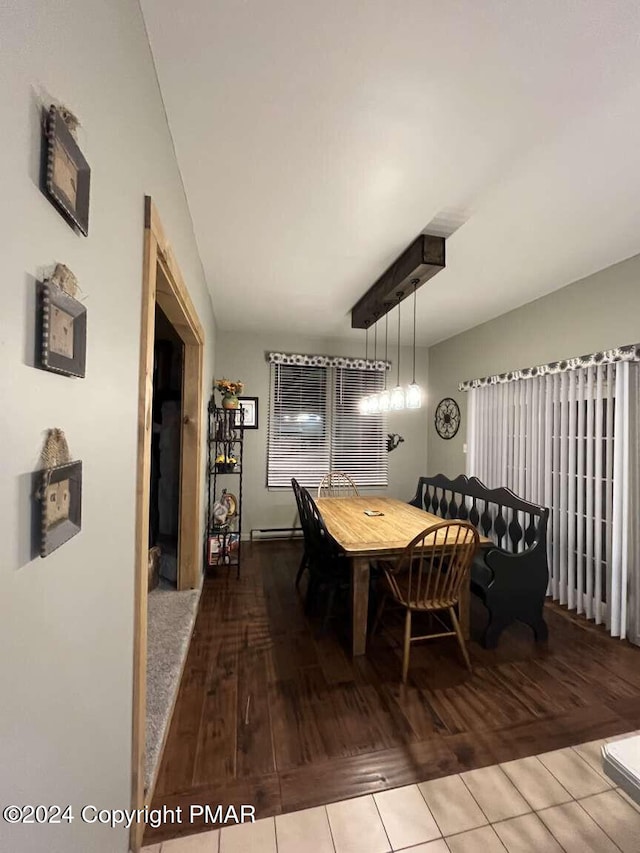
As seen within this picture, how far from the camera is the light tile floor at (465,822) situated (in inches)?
47.4

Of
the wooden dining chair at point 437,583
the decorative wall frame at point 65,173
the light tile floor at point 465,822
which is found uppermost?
the decorative wall frame at point 65,173

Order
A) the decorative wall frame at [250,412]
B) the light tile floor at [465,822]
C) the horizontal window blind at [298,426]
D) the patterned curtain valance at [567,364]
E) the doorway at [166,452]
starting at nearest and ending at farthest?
the light tile floor at [465,822] < the patterned curtain valance at [567,364] < the doorway at [166,452] < the decorative wall frame at [250,412] < the horizontal window blind at [298,426]

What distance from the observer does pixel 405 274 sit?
2436 millimetres

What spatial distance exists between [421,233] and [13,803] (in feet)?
8.85

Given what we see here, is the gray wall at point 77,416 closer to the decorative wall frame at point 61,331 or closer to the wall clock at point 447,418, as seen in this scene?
the decorative wall frame at point 61,331

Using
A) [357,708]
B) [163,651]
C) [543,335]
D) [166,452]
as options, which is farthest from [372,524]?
[543,335]

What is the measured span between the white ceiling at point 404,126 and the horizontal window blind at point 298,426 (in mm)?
2079

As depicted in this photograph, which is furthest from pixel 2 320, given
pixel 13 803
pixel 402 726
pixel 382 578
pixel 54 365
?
pixel 382 578

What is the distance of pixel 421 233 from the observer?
7.32ft

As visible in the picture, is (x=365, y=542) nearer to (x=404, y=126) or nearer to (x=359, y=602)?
(x=359, y=602)

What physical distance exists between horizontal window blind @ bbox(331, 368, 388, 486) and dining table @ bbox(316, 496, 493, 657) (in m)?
1.68

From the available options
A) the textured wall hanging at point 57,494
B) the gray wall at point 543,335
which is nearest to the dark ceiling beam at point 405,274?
the gray wall at point 543,335

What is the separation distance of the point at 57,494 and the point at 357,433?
4314 mm

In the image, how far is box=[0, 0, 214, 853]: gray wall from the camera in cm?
49
